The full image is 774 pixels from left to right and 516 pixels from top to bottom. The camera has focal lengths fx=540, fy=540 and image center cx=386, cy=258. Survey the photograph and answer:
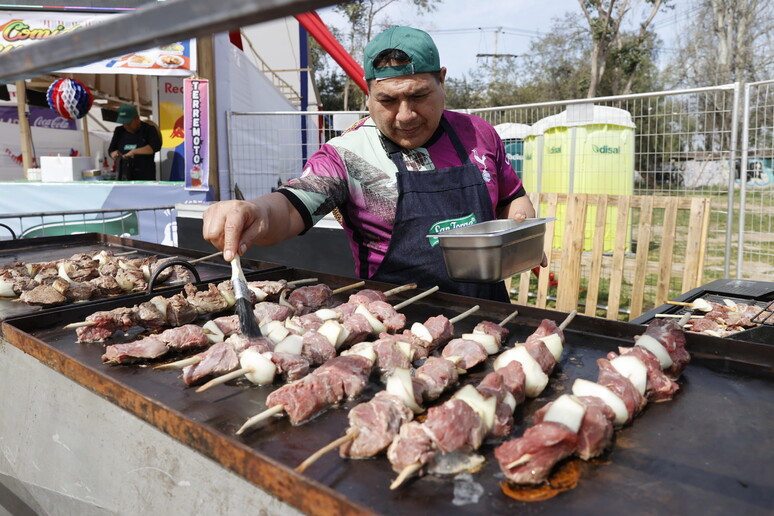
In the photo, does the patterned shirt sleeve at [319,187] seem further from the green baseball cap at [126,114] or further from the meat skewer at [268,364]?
the green baseball cap at [126,114]

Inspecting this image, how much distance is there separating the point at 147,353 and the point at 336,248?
4098 mm

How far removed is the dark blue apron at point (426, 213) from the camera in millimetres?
3135

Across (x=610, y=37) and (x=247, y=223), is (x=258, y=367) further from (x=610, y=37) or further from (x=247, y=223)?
(x=610, y=37)

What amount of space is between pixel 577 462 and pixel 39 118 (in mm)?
15531

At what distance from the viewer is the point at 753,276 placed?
8.55 m

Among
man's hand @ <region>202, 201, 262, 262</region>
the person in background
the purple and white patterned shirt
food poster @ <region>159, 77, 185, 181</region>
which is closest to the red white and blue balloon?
the person in background

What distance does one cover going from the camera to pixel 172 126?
11.0 metres

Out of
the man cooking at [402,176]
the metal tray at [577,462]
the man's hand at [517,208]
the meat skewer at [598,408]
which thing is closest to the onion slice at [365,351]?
the metal tray at [577,462]

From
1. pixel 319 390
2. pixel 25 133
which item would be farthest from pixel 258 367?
pixel 25 133

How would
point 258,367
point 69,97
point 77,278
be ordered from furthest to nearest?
point 69,97 < point 77,278 < point 258,367

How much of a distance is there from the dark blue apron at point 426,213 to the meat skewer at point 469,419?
128 cm

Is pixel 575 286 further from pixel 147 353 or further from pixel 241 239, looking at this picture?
pixel 147 353

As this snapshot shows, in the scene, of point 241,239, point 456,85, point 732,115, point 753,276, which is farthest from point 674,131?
point 456,85

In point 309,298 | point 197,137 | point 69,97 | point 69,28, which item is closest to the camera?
point 309,298
